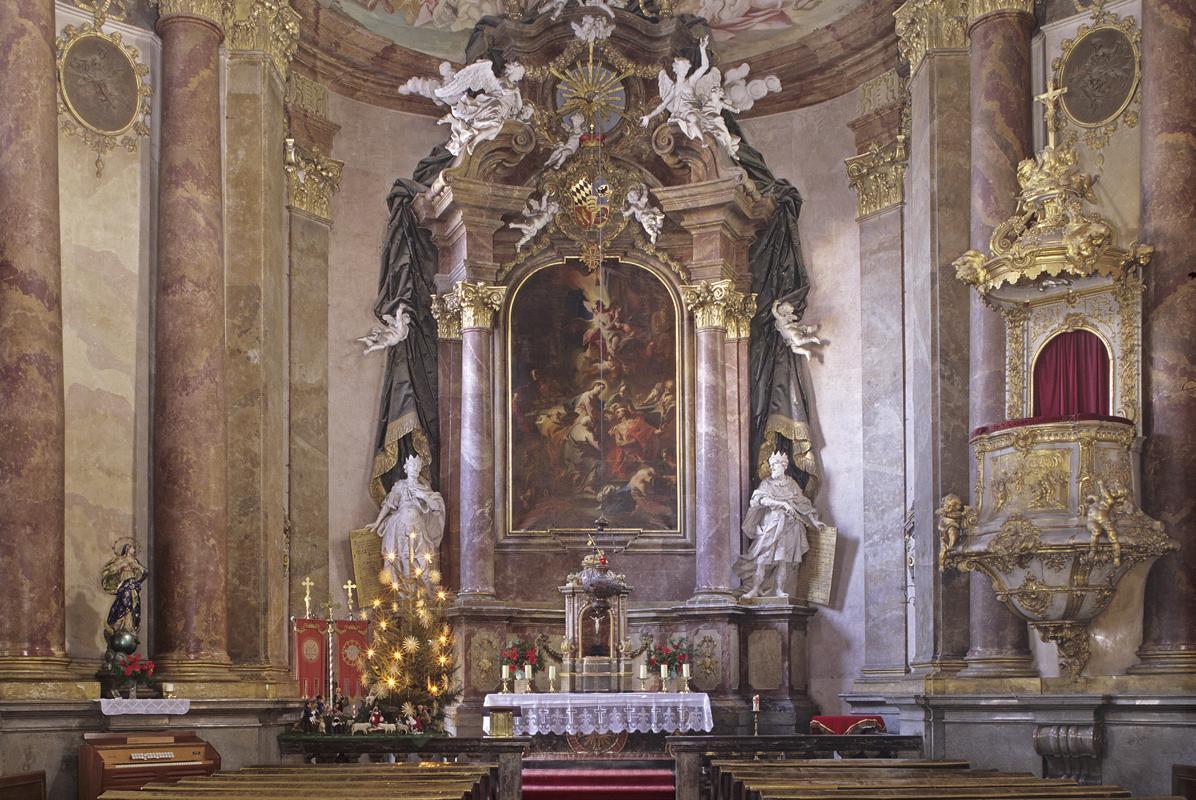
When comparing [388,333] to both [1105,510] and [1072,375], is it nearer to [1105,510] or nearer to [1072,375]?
[1072,375]

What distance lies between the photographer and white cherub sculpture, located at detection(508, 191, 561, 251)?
1814cm

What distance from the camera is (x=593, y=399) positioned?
18.3 m

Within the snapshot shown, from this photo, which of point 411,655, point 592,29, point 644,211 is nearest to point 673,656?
point 411,655

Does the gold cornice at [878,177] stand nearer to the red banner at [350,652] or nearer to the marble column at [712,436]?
the marble column at [712,436]

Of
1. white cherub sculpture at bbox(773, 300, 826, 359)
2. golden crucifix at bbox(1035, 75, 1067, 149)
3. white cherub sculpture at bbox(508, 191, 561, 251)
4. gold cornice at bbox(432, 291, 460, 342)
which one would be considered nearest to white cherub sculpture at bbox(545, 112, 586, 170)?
white cherub sculpture at bbox(508, 191, 561, 251)

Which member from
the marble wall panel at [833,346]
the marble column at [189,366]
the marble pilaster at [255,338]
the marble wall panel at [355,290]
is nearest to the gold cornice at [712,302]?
the marble wall panel at [833,346]

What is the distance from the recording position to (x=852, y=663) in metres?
17.2

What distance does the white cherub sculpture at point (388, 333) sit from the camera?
1791cm

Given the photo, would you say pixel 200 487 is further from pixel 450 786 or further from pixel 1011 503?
pixel 1011 503

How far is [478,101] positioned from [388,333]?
2.94 m

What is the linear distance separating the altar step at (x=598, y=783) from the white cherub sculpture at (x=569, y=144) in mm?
7292

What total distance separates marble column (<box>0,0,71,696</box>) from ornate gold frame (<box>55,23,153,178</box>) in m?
0.86

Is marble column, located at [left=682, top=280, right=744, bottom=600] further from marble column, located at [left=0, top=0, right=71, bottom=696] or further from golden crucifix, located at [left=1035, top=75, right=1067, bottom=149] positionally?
marble column, located at [left=0, top=0, right=71, bottom=696]

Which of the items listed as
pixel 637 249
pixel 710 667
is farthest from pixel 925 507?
pixel 637 249
